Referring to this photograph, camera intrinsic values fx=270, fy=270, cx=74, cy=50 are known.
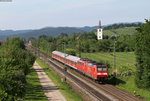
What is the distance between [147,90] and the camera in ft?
141

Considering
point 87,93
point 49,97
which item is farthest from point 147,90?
point 49,97

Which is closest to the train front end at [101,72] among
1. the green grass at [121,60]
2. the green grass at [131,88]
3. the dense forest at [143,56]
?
the green grass at [131,88]

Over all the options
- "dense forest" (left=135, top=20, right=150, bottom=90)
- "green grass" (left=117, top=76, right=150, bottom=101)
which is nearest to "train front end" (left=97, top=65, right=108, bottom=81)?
"green grass" (left=117, top=76, right=150, bottom=101)

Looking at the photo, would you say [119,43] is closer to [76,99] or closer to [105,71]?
[105,71]

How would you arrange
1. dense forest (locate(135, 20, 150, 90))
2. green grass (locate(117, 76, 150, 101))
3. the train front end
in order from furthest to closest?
the train front end, dense forest (locate(135, 20, 150, 90)), green grass (locate(117, 76, 150, 101))

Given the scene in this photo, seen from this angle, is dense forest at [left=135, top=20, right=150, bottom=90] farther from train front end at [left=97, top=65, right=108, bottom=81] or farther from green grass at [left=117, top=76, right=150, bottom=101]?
train front end at [left=97, top=65, right=108, bottom=81]

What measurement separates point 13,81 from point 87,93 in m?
20.2

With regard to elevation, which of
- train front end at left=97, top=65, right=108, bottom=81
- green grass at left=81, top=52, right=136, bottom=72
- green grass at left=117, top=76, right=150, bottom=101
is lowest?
green grass at left=81, top=52, right=136, bottom=72

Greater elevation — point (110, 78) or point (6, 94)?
point (6, 94)

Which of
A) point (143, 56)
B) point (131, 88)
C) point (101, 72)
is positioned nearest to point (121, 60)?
point (101, 72)

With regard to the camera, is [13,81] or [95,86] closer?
[13,81]

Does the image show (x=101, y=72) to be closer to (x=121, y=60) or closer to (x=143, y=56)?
(x=143, y=56)

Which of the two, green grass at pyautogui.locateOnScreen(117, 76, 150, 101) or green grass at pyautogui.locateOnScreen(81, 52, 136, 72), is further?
green grass at pyautogui.locateOnScreen(81, 52, 136, 72)

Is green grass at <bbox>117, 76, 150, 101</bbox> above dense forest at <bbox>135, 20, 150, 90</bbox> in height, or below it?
below
